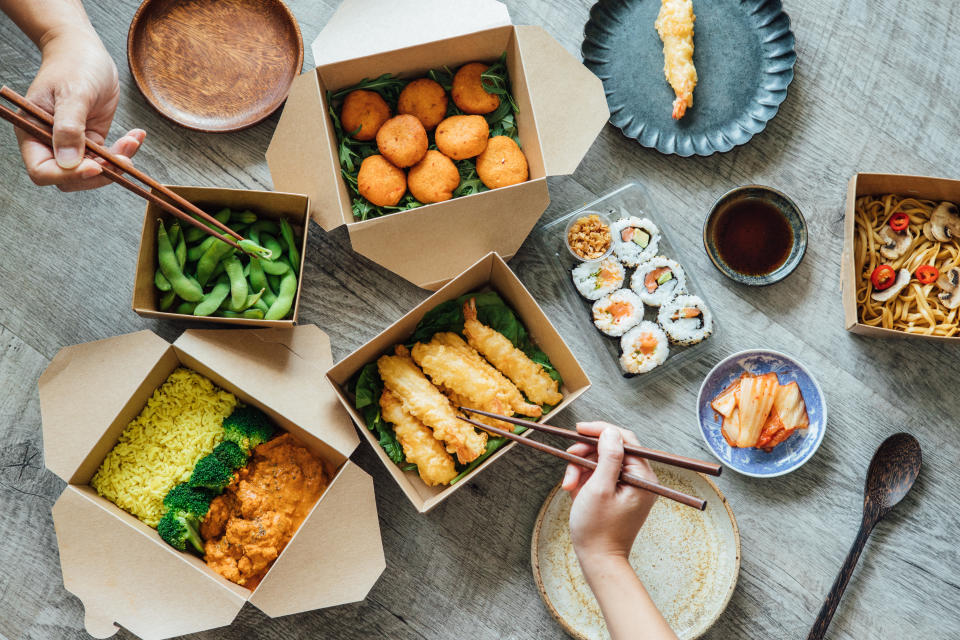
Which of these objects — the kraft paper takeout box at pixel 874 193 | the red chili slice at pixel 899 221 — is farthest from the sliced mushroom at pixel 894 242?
the kraft paper takeout box at pixel 874 193

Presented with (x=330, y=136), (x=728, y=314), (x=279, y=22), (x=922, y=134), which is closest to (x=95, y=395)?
(x=330, y=136)

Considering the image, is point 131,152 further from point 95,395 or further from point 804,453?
point 804,453

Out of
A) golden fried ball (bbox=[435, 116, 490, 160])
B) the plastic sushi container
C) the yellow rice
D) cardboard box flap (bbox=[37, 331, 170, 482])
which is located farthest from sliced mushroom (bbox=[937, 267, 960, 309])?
cardboard box flap (bbox=[37, 331, 170, 482])

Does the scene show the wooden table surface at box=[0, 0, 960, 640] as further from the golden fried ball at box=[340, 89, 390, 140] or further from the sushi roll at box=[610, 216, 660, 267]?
the golden fried ball at box=[340, 89, 390, 140]

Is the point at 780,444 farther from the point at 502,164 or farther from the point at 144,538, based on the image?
the point at 144,538

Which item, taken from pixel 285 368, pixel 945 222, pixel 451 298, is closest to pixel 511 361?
pixel 451 298

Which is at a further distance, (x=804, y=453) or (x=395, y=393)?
(x=804, y=453)

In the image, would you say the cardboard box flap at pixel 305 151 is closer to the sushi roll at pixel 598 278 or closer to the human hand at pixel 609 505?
the sushi roll at pixel 598 278
